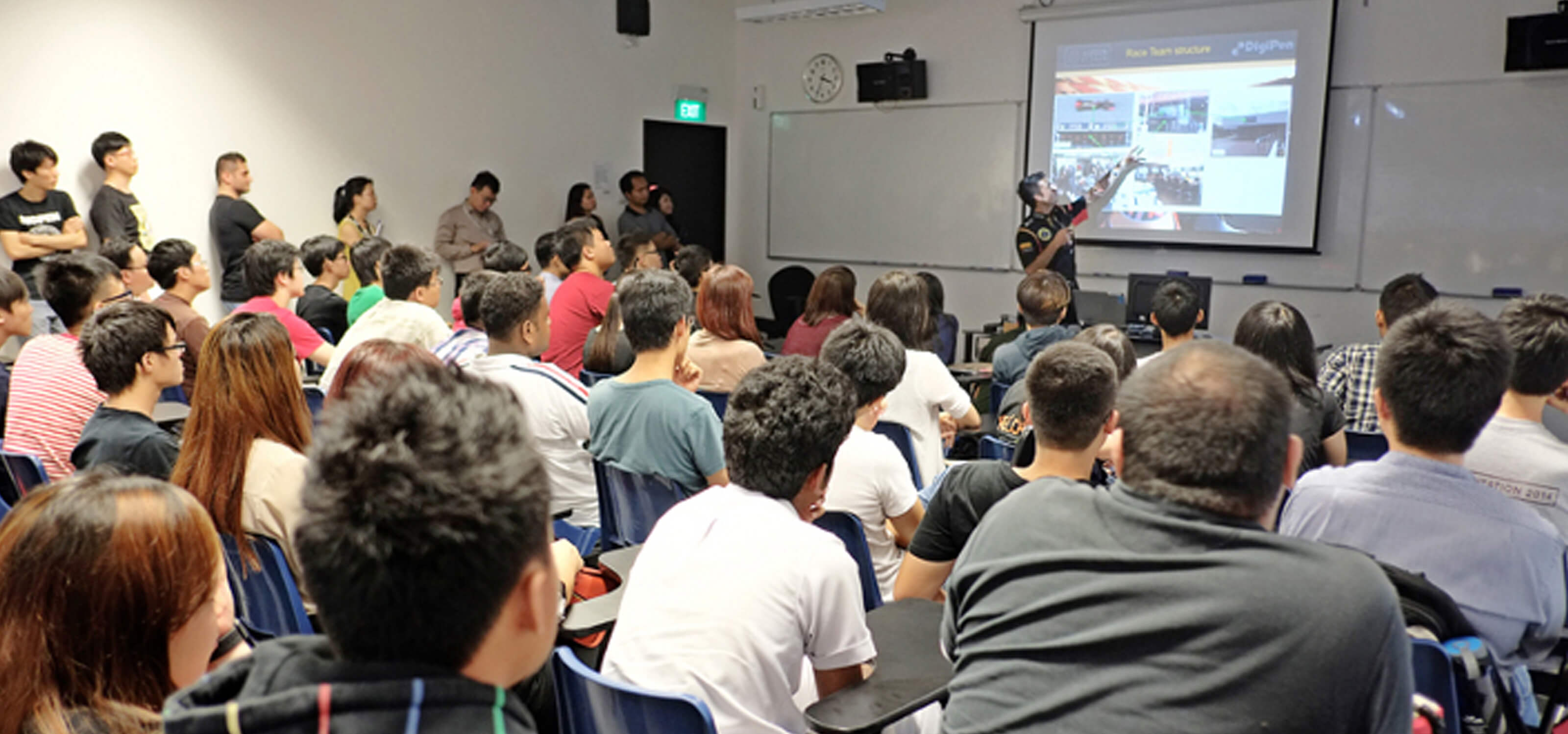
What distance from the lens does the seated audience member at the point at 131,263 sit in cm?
499

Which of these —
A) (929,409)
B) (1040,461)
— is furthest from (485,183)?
(1040,461)

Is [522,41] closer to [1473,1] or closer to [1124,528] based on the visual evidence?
[1473,1]

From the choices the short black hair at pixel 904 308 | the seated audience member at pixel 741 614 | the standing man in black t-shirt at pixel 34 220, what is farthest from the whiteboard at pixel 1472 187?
the standing man in black t-shirt at pixel 34 220

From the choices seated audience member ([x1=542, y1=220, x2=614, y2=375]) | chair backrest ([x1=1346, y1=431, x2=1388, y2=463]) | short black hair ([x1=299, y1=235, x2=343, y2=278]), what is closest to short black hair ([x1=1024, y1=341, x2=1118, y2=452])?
chair backrest ([x1=1346, y1=431, x2=1388, y2=463])

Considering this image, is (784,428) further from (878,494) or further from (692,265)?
(692,265)

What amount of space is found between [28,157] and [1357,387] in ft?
21.9

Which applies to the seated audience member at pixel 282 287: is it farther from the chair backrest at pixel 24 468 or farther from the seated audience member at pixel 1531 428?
the seated audience member at pixel 1531 428

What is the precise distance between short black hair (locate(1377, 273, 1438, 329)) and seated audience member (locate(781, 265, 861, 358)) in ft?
7.31

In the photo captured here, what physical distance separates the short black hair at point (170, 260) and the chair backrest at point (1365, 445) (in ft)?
14.7

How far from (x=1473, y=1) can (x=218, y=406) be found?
7.77m

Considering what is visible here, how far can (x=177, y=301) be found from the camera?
14.1ft

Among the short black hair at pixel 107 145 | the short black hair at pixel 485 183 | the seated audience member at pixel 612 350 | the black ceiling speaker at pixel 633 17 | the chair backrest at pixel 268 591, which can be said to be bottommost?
the chair backrest at pixel 268 591

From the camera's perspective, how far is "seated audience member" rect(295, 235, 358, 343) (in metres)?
5.22

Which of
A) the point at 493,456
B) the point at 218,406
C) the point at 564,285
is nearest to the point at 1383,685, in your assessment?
the point at 493,456
